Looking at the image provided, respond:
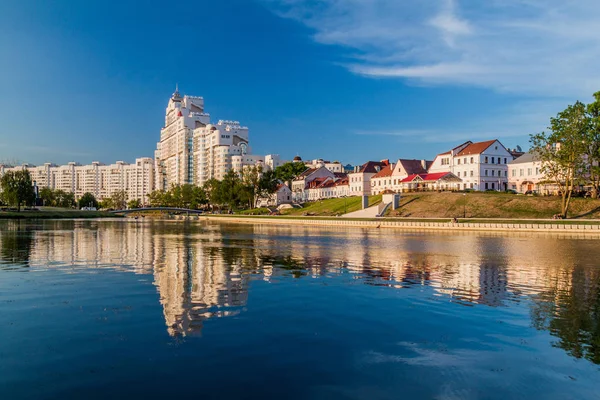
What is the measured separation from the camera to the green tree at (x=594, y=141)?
91.9 meters

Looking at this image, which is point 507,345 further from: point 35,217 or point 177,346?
point 35,217

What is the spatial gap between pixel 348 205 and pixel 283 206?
114ft

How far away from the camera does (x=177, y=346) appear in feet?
43.6

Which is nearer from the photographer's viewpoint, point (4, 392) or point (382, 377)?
point (4, 392)

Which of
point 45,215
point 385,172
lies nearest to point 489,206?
point 385,172

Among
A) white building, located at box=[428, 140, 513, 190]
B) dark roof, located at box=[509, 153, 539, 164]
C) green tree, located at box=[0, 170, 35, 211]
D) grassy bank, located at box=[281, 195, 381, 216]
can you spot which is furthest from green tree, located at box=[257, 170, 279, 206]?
dark roof, located at box=[509, 153, 539, 164]

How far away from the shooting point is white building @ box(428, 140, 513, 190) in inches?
4582

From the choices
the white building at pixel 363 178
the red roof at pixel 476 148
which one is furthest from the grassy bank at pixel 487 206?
the white building at pixel 363 178

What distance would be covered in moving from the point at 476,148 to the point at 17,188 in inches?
5158

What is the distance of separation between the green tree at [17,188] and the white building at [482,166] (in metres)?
125

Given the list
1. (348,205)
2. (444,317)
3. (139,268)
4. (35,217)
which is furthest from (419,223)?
(35,217)

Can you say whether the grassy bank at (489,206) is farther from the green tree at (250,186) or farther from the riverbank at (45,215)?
the riverbank at (45,215)

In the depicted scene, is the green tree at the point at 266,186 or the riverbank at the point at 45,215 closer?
the riverbank at the point at 45,215

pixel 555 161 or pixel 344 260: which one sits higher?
pixel 555 161
